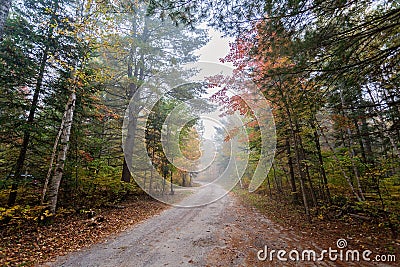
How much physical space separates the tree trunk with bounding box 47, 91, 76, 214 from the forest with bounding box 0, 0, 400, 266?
0.03 meters

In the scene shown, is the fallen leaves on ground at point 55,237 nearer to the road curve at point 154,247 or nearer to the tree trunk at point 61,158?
the road curve at point 154,247

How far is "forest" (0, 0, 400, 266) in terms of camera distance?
12.6 ft

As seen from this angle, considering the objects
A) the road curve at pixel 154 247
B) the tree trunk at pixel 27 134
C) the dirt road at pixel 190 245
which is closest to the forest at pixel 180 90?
the tree trunk at pixel 27 134

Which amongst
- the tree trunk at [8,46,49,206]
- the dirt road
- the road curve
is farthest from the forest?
the dirt road

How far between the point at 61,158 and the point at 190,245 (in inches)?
191

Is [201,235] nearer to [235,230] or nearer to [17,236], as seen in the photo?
[235,230]

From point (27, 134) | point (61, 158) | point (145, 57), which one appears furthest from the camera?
point (145, 57)

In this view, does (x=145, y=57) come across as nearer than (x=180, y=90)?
Yes

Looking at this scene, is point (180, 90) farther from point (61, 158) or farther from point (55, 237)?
point (55, 237)

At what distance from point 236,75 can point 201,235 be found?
648cm

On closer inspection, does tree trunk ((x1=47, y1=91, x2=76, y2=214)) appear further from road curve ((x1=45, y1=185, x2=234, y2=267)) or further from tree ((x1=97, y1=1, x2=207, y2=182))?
tree ((x1=97, y1=1, x2=207, y2=182))

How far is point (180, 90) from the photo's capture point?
1127 centimetres

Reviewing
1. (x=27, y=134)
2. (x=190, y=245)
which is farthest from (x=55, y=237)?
(x=190, y=245)

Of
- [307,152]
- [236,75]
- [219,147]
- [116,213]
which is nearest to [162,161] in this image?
[116,213]
